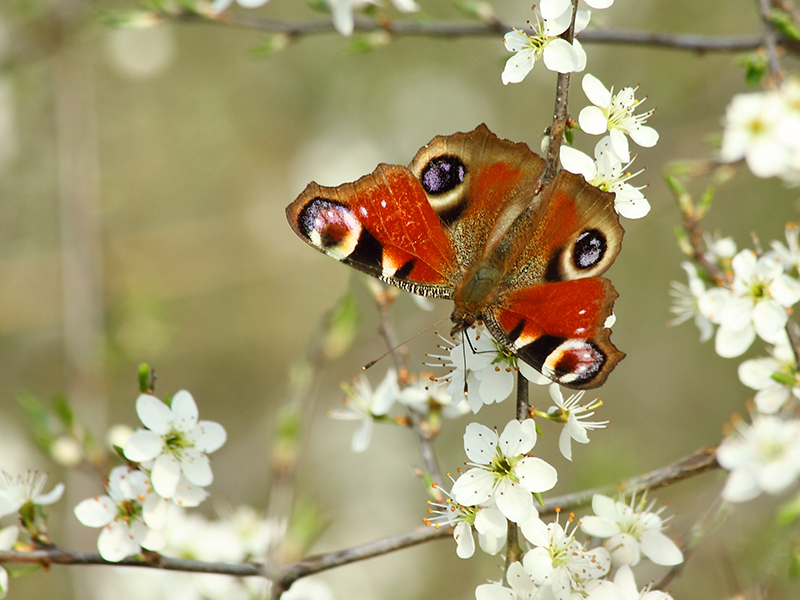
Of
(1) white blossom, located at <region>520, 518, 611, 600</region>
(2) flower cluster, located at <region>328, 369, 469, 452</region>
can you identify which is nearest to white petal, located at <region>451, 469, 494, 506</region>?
(1) white blossom, located at <region>520, 518, 611, 600</region>

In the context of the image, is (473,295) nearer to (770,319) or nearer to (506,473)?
(506,473)

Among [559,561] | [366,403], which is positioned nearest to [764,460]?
[559,561]

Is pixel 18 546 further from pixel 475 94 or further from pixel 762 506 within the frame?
pixel 475 94

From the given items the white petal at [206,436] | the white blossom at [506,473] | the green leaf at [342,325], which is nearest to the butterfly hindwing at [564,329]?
the white blossom at [506,473]

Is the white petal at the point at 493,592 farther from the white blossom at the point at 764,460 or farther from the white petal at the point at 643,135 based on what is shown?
the white petal at the point at 643,135

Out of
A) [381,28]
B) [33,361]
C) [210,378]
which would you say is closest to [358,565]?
[210,378]
